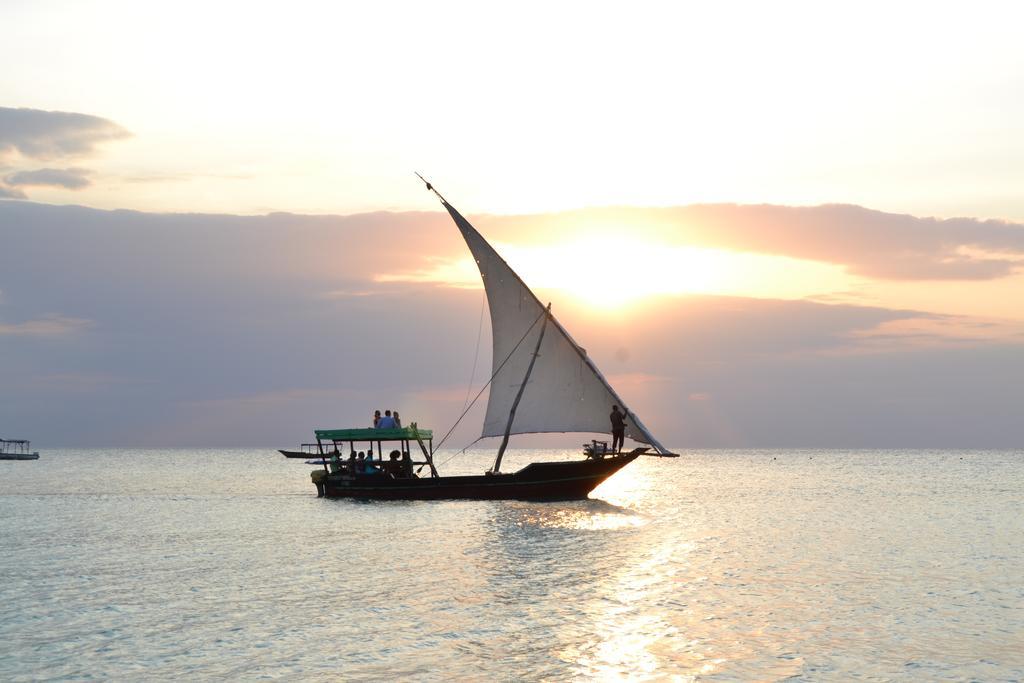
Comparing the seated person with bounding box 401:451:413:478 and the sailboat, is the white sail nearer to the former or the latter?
the sailboat

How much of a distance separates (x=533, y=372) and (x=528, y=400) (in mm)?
1421

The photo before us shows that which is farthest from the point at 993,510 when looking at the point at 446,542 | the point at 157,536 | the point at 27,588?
the point at 27,588

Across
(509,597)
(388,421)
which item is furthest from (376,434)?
(509,597)

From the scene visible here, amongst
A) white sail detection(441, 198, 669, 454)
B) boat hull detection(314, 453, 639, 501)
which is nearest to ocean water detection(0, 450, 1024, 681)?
boat hull detection(314, 453, 639, 501)

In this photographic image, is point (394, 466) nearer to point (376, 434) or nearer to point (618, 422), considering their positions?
point (376, 434)

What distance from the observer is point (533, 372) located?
51.8 metres

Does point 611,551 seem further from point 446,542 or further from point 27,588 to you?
point 27,588

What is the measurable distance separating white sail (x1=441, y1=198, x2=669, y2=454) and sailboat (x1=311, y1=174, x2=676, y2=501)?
0.15 ft

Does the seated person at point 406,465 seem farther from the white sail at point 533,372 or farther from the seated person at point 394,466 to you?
the white sail at point 533,372

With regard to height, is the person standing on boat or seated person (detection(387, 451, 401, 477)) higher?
the person standing on boat

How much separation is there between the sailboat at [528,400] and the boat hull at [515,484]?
0.16ft

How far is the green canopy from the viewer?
52531mm

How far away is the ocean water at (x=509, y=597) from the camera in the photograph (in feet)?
64.4

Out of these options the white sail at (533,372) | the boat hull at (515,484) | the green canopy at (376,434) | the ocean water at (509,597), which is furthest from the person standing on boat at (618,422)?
the green canopy at (376,434)
